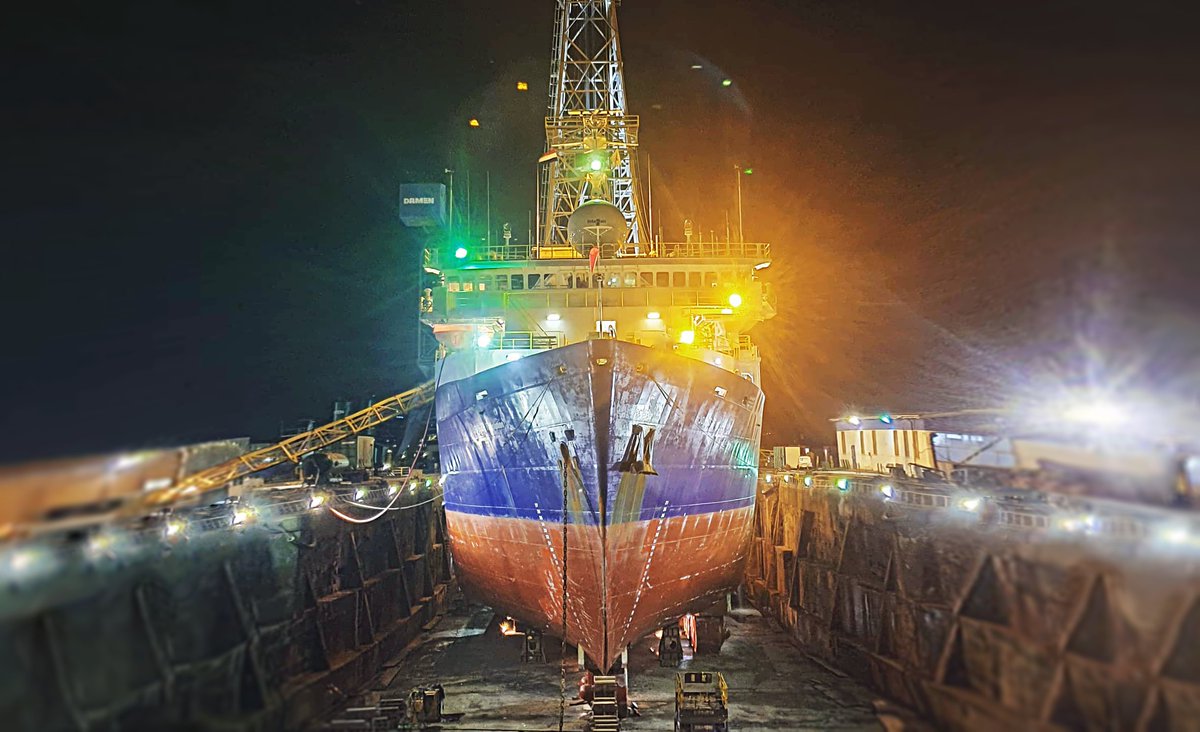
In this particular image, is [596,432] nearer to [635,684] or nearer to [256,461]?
[635,684]

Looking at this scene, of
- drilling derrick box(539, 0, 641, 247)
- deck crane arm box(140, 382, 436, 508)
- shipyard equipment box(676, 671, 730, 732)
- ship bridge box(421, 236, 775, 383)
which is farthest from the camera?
drilling derrick box(539, 0, 641, 247)

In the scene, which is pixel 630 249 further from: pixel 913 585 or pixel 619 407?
pixel 913 585

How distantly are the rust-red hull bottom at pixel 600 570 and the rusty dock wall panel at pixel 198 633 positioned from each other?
2790 mm

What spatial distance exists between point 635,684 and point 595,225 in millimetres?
9950

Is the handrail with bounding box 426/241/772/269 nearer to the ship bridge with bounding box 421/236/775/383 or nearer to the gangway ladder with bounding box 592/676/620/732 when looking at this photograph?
the ship bridge with bounding box 421/236/775/383

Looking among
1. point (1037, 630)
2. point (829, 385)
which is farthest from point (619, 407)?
point (829, 385)

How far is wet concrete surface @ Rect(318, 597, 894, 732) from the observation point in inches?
375

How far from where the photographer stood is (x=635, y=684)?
11133 millimetres

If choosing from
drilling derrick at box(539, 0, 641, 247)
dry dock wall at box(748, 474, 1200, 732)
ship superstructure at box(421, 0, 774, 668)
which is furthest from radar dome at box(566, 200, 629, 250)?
dry dock wall at box(748, 474, 1200, 732)

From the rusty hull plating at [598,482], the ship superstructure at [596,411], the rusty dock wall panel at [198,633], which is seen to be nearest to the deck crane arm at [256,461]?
the rusty dock wall panel at [198,633]

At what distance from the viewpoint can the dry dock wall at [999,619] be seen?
557cm

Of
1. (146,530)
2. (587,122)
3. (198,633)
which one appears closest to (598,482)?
(198,633)

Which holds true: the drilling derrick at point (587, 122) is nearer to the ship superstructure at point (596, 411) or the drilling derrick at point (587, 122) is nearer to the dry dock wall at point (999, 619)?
the ship superstructure at point (596, 411)

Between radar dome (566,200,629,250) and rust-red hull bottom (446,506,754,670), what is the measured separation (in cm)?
696
